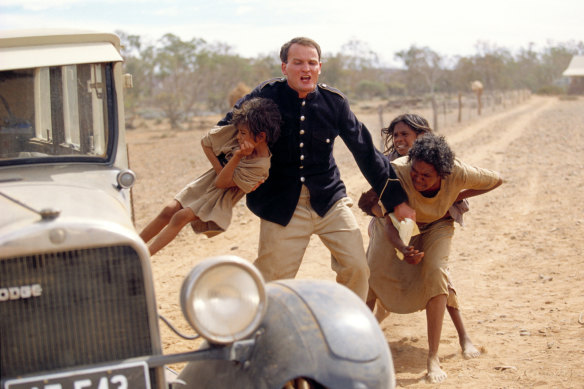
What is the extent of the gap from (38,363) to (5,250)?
44cm

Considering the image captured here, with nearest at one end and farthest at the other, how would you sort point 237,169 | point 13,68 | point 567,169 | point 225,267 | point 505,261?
point 225,267 → point 13,68 → point 237,169 → point 505,261 → point 567,169

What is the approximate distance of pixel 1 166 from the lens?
3570 millimetres

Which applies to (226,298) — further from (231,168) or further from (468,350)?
(468,350)

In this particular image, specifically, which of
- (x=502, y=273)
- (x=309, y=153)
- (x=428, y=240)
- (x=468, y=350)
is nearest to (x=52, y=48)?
(x=309, y=153)

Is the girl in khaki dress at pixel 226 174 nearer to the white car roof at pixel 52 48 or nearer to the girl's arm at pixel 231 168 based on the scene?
the girl's arm at pixel 231 168

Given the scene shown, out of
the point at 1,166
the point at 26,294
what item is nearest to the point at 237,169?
the point at 1,166

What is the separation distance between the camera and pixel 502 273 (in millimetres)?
6609

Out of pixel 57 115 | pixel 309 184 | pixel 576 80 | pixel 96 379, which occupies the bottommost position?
pixel 96 379

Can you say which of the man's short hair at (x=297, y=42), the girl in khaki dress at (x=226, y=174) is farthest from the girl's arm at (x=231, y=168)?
the man's short hair at (x=297, y=42)

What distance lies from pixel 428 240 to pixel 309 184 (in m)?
0.91

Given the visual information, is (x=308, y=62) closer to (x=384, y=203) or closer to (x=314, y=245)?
(x=384, y=203)

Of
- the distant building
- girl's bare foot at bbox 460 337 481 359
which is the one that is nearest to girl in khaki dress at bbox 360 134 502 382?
girl's bare foot at bbox 460 337 481 359

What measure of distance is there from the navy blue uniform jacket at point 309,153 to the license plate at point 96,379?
1.86 metres

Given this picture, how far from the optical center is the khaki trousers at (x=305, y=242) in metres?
4.38
